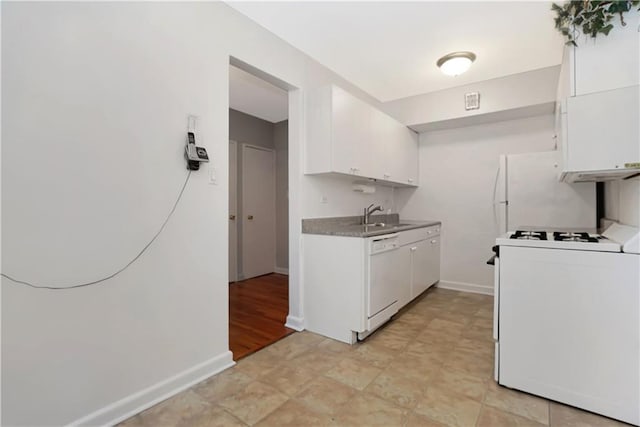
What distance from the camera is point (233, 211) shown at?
4.50 metres

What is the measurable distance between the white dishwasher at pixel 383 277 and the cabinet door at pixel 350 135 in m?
0.75

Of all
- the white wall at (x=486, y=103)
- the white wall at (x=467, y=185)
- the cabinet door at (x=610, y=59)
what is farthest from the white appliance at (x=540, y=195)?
the cabinet door at (x=610, y=59)

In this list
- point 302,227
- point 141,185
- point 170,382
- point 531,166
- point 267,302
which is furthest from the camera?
point 267,302

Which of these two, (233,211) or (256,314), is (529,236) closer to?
(256,314)

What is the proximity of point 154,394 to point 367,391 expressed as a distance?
1233mm

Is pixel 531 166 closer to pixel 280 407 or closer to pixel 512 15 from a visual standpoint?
pixel 512 15

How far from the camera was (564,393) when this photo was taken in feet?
5.48

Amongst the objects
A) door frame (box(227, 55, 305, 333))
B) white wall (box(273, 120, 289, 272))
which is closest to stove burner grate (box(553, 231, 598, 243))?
door frame (box(227, 55, 305, 333))

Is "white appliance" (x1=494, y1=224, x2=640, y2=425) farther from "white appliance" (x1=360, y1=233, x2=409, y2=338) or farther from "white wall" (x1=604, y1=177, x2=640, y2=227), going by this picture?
"white appliance" (x1=360, y1=233, x2=409, y2=338)

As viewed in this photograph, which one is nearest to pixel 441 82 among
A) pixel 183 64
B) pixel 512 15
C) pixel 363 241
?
pixel 512 15

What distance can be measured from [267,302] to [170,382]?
1.75m

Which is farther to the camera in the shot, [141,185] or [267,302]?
[267,302]

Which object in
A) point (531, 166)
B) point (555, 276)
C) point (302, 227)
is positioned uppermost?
point (531, 166)

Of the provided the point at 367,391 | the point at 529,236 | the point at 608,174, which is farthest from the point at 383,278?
the point at 608,174
